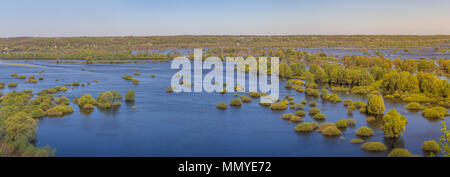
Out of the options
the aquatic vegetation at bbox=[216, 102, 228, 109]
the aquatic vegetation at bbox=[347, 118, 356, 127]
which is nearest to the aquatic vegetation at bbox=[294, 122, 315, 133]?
the aquatic vegetation at bbox=[347, 118, 356, 127]

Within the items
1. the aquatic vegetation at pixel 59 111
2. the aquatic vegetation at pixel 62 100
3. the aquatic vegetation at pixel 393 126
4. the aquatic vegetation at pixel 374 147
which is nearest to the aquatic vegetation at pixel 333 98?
the aquatic vegetation at pixel 393 126

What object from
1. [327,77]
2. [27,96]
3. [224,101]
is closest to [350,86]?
[327,77]

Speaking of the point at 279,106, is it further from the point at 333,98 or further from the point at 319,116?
the point at 333,98

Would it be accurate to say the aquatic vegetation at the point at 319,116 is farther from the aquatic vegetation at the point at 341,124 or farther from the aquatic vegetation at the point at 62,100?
the aquatic vegetation at the point at 62,100

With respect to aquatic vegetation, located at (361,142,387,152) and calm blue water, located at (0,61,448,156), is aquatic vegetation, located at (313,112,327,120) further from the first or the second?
aquatic vegetation, located at (361,142,387,152)
